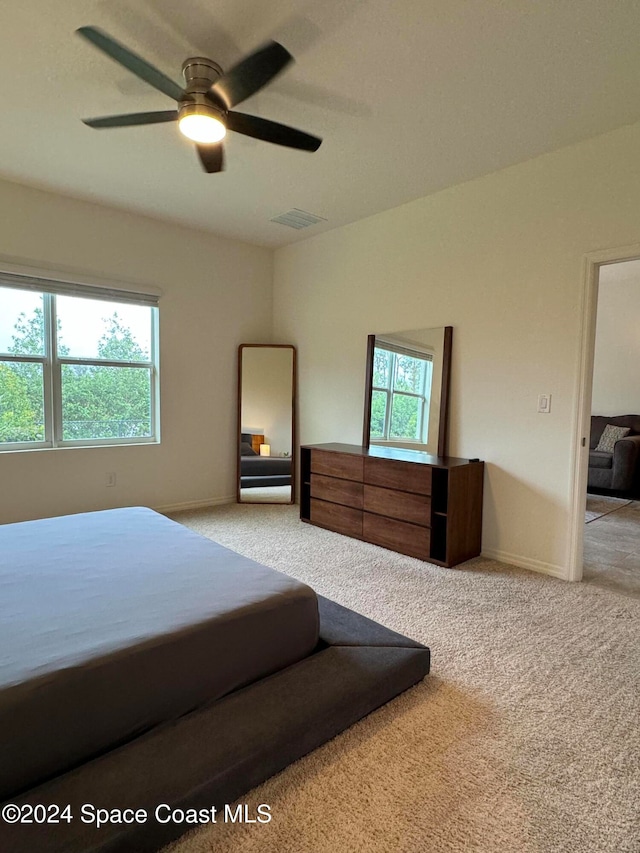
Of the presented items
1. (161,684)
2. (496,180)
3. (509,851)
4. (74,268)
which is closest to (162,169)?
(74,268)

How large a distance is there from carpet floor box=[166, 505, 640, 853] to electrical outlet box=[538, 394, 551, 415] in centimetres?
120

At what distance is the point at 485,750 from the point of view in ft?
5.17

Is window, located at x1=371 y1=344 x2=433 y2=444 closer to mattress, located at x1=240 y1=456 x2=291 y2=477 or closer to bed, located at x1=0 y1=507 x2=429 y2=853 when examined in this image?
mattress, located at x1=240 y1=456 x2=291 y2=477

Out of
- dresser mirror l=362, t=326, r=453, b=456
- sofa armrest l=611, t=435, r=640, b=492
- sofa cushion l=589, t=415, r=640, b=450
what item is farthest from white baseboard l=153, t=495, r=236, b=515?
sofa cushion l=589, t=415, r=640, b=450

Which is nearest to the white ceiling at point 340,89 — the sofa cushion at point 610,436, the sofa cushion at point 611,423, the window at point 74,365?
the window at point 74,365

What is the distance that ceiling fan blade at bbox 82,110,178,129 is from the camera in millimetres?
2141

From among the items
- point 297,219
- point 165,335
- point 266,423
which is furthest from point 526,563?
point 165,335

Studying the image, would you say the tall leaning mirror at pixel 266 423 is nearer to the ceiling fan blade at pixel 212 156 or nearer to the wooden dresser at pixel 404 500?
the wooden dresser at pixel 404 500

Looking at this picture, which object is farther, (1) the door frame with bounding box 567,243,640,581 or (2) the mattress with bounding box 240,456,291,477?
(2) the mattress with bounding box 240,456,291,477

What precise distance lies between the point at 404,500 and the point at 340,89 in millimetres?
2623

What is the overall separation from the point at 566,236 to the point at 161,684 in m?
→ 3.32

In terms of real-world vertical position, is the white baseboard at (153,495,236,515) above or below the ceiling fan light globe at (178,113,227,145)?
below

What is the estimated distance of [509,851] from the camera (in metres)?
1.23

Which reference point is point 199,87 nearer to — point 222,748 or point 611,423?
point 222,748
